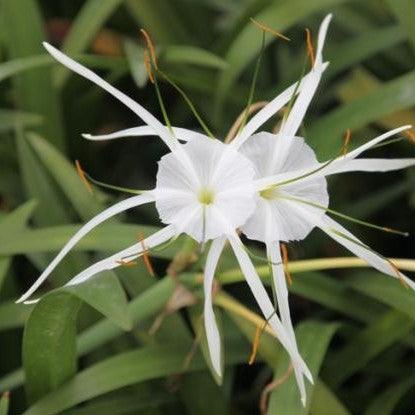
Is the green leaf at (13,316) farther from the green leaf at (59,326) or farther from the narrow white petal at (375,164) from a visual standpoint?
the narrow white petal at (375,164)

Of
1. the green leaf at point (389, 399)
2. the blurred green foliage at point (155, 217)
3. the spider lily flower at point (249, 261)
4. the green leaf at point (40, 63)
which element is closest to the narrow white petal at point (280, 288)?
the spider lily flower at point (249, 261)

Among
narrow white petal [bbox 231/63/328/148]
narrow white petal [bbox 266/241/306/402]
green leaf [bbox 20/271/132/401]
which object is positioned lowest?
narrow white petal [bbox 266/241/306/402]

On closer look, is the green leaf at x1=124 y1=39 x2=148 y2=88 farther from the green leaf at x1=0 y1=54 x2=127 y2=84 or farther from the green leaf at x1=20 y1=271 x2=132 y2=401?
the green leaf at x1=20 y1=271 x2=132 y2=401

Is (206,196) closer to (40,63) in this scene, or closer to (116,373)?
(116,373)

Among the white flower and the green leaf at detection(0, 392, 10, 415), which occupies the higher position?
the green leaf at detection(0, 392, 10, 415)

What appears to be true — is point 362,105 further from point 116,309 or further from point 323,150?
point 116,309

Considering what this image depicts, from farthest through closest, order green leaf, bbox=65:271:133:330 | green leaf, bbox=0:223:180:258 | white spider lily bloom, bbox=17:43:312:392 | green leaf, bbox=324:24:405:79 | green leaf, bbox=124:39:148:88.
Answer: green leaf, bbox=324:24:405:79, green leaf, bbox=124:39:148:88, green leaf, bbox=0:223:180:258, green leaf, bbox=65:271:133:330, white spider lily bloom, bbox=17:43:312:392

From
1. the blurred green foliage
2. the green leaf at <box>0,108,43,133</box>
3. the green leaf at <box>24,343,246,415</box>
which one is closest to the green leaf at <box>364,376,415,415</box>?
the blurred green foliage
